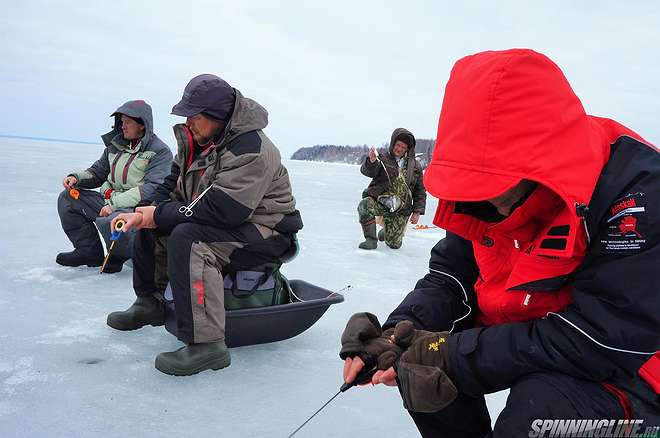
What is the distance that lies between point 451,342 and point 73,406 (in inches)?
54.3

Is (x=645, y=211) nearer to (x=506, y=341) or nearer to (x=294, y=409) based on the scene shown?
(x=506, y=341)

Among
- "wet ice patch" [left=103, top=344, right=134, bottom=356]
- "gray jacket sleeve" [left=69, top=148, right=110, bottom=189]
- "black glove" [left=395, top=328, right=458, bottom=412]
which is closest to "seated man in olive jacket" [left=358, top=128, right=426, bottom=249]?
"gray jacket sleeve" [left=69, top=148, right=110, bottom=189]

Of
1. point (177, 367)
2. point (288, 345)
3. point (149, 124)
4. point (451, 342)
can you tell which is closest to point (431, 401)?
point (451, 342)

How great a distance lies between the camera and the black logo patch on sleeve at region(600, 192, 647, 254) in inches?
39.9

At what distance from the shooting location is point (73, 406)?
1.78 metres

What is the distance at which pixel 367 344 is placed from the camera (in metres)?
1.40

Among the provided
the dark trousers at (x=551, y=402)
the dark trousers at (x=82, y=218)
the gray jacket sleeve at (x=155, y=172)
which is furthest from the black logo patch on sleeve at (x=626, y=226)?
the dark trousers at (x=82, y=218)

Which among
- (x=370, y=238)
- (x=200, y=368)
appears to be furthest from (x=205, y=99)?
(x=370, y=238)

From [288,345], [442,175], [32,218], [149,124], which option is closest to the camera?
[442,175]

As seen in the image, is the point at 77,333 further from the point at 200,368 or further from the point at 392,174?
the point at 392,174

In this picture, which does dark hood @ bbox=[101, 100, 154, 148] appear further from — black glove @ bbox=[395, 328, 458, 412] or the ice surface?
black glove @ bbox=[395, 328, 458, 412]

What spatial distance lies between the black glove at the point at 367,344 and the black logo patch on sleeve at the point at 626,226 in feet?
1.90

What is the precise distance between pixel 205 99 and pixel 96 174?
6.64 feet

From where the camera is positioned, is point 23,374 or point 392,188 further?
point 392,188
